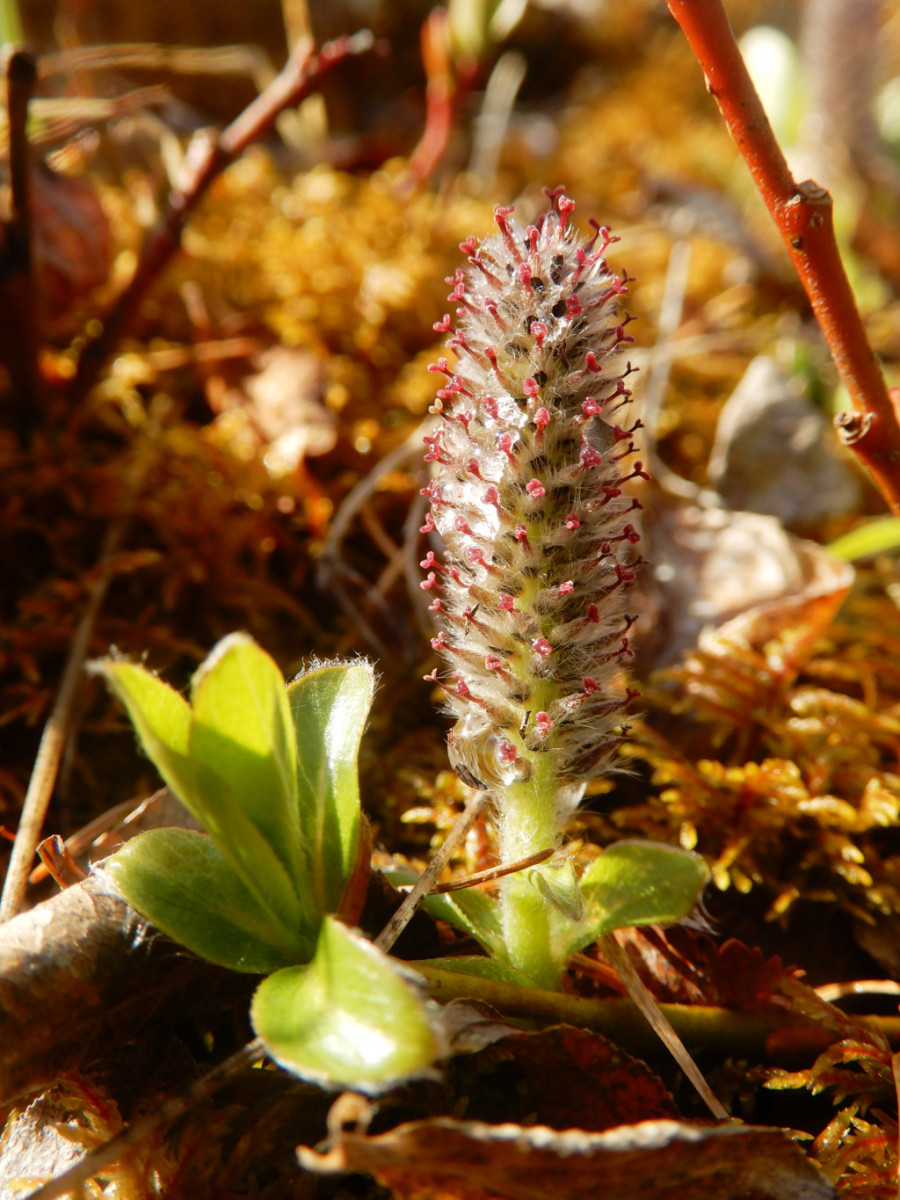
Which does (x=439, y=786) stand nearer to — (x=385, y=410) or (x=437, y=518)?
(x=437, y=518)

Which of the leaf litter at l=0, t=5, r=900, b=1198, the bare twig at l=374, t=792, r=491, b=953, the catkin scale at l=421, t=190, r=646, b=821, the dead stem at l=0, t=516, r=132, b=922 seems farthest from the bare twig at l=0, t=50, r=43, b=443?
the bare twig at l=374, t=792, r=491, b=953

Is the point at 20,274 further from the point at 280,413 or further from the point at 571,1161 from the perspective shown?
the point at 571,1161

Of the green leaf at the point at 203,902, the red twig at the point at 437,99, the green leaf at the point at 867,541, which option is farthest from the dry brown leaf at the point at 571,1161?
the red twig at the point at 437,99

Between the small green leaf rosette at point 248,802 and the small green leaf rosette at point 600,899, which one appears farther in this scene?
the small green leaf rosette at point 600,899

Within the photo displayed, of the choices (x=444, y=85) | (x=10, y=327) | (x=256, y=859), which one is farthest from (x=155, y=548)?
(x=444, y=85)

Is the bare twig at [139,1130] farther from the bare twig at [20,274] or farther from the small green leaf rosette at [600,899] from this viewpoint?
the bare twig at [20,274]

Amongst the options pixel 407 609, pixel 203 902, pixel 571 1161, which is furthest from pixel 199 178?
pixel 571 1161

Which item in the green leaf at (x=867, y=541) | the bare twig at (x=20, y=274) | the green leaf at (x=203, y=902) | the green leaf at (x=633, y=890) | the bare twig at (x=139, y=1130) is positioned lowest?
the green leaf at (x=633, y=890)

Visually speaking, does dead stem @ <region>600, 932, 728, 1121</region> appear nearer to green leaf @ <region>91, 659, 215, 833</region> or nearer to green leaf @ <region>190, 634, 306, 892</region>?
green leaf @ <region>190, 634, 306, 892</region>
